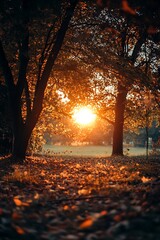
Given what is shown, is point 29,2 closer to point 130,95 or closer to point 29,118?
point 29,118

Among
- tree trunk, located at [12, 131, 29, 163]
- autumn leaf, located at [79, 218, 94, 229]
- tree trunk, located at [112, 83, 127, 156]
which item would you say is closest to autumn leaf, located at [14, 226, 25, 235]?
autumn leaf, located at [79, 218, 94, 229]

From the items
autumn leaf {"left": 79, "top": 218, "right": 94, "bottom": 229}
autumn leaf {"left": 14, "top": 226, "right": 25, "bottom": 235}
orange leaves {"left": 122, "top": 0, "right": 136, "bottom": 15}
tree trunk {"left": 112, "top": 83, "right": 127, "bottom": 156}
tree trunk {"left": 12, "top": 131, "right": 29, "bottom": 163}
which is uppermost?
orange leaves {"left": 122, "top": 0, "right": 136, "bottom": 15}

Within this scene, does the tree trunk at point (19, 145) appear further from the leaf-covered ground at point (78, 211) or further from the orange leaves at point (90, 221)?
the orange leaves at point (90, 221)

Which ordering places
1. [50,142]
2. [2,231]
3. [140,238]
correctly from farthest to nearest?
1. [50,142]
2. [2,231]
3. [140,238]

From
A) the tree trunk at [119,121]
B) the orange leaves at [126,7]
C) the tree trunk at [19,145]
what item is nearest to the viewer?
the orange leaves at [126,7]

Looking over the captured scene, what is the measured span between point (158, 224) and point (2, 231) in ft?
8.09

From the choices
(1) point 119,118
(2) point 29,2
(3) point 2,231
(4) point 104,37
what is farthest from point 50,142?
(3) point 2,231

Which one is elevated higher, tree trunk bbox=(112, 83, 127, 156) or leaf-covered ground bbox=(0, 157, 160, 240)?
tree trunk bbox=(112, 83, 127, 156)

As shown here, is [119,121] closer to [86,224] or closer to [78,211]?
[78,211]

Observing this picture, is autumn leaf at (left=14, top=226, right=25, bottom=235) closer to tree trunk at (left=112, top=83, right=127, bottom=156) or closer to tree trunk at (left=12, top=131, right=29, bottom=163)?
tree trunk at (left=12, top=131, right=29, bottom=163)

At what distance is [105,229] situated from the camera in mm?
5297

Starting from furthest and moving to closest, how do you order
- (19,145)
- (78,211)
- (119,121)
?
(119,121)
(19,145)
(78,211)

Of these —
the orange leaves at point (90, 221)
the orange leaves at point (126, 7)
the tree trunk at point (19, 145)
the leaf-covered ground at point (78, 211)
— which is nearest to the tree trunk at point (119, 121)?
the tree trunk at point (19, 145)

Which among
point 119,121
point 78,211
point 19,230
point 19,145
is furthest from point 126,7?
point 119,121
